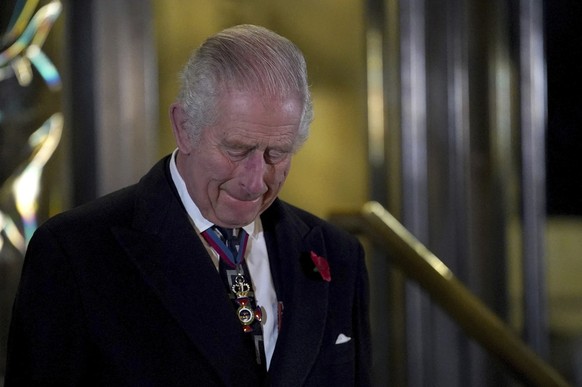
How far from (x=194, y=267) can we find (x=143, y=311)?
0.13 meters

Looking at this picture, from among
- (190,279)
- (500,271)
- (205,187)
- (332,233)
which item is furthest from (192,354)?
(500,271)

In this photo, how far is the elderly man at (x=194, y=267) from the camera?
1866mm

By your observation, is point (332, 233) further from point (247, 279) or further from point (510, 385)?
point (510, 385)

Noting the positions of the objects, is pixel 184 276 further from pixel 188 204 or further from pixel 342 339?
pixel 342 339

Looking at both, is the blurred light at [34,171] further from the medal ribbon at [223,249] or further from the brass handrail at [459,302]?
the medal ribbon at [223,249]

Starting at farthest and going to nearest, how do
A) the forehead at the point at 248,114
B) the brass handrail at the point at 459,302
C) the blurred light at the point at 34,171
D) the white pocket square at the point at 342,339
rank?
the brass handrail at the point at 459,302 → the blurred light at the point at 34,171 → the white pocket square at the point at 342,339 → the forehead at the point at 248,114

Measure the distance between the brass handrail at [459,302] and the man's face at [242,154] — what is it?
1.64 meters

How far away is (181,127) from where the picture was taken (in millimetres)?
1935

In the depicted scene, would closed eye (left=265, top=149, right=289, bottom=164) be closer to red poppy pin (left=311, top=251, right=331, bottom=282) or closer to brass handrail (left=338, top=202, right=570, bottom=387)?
red poppy pin (left=311, top=251, right=331, bottom=282)

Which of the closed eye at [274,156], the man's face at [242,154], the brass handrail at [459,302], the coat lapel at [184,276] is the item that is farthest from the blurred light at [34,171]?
the closed eye at [274,156]

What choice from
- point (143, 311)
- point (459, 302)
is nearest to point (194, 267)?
point (143, 311)

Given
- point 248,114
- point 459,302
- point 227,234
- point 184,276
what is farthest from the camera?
point 459,302

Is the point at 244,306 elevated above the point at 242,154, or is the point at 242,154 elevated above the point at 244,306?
the point at 242,154

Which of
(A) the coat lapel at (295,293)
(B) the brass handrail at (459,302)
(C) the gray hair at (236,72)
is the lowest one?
(B) the brass handrail at (459,302)
